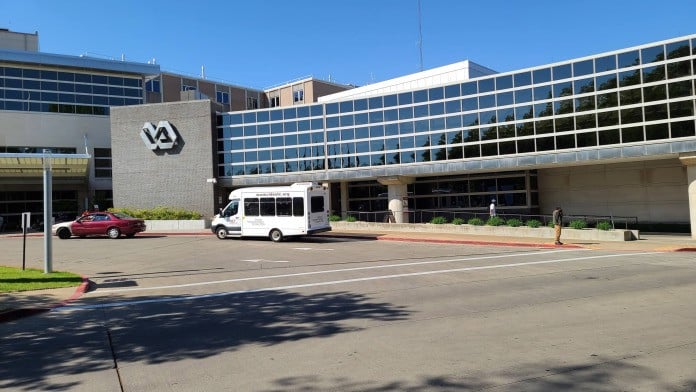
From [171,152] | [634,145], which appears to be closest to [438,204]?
[634,145]

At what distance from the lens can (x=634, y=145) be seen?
2483 centimetres

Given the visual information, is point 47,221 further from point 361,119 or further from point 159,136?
point 159,136

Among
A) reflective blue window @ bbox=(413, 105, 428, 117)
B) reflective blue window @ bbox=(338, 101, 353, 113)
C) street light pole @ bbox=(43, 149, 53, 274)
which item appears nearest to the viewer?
A: street light pole @ bbox=(43, 149, 53, 274)

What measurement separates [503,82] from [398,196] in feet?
30.3

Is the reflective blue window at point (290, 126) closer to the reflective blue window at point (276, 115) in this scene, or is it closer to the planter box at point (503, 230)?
the reflective blue window at point (276, 115)

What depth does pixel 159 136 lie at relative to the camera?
36.7 meters

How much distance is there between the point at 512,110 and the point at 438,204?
372 inches

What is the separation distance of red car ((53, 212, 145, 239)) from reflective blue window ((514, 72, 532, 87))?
22.0m

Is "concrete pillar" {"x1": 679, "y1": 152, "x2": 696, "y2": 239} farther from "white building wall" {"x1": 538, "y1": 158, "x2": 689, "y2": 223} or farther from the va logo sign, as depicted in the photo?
the va logo sign

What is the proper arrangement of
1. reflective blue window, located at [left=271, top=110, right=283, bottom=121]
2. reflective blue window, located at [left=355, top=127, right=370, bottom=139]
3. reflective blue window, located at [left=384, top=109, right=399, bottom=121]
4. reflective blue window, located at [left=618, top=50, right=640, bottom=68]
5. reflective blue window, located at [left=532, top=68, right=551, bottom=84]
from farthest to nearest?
1. reflective blue window, located at [left=271, top=110, right=283, bottom=121]
2. reflective blue window, located at [left=355, top=127, right=370, bottom=139]
3. reflective blue window, located at [left=384, top=109, right=399, bottom=121]
4. reflective blue window, located at [left=532, top=68, right=551, bottom=84]
5. reflective blue window, located at [left=618, top=50, right=640, bottom=68]

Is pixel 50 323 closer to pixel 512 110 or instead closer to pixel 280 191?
pixel 280 191

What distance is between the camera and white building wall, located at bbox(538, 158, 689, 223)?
28234mm

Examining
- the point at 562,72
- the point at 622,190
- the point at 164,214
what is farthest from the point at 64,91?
the point at 622,190

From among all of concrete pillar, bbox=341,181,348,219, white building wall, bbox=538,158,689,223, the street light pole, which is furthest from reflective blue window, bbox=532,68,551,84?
the street light pole
